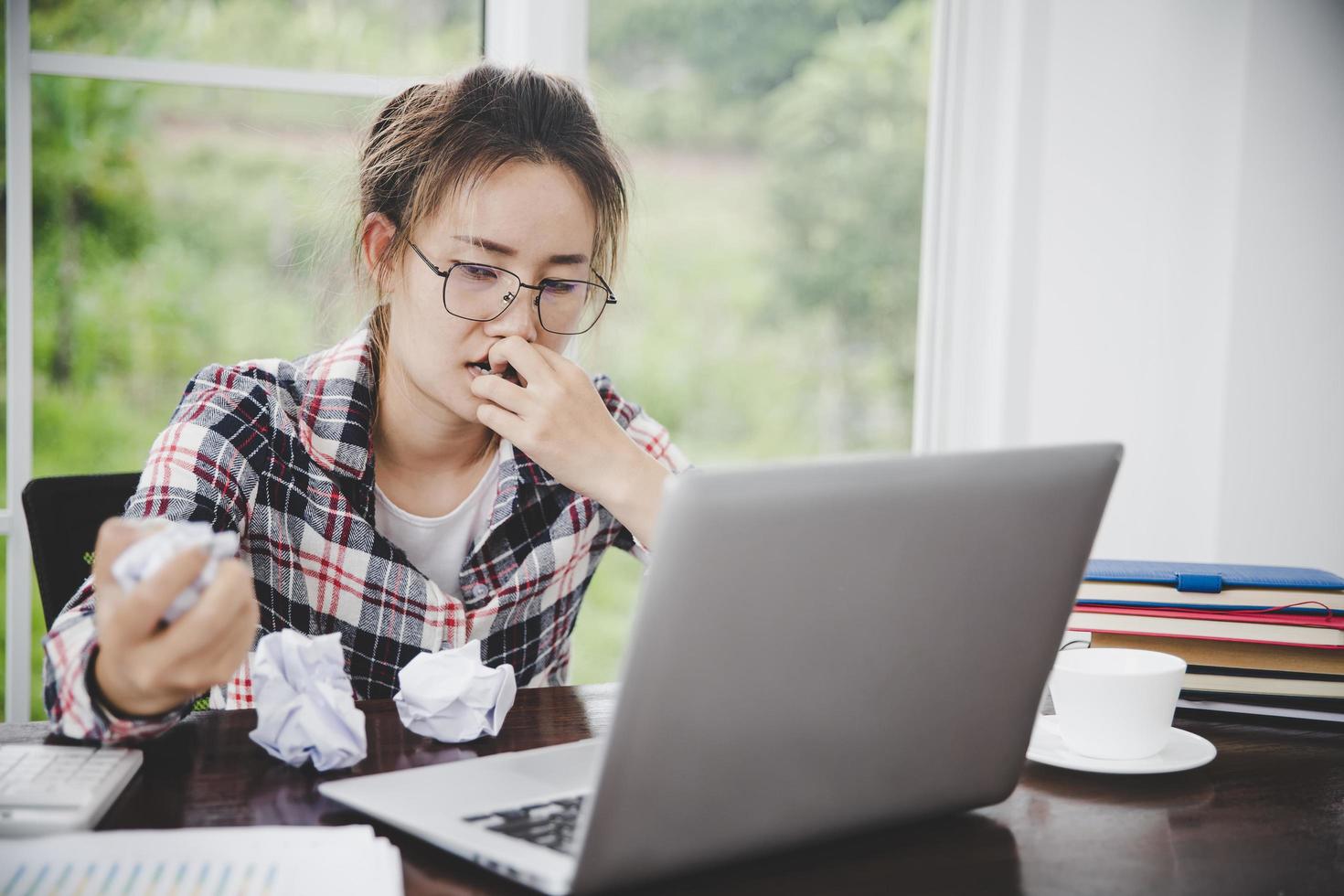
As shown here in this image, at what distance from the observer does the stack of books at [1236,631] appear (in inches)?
41.8

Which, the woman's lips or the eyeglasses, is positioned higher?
the eyeglasses

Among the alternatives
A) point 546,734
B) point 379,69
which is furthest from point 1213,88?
point 546,734

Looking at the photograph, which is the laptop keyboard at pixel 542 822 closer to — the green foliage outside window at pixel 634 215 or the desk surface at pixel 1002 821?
the desk surface at pixel 1002 821

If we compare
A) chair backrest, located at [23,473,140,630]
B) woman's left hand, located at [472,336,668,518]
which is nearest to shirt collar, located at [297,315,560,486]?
woman's left hand, located at [472,336,668,518]

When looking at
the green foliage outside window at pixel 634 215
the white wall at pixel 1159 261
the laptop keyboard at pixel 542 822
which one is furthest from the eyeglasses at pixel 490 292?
the white wall at pixel 1159 261

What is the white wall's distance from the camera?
2055mm

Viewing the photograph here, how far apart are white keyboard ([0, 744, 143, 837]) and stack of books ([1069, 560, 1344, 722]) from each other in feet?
2.50

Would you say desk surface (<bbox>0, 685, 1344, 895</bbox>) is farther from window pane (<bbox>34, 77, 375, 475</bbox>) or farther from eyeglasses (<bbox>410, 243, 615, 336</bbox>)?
window pane (<bbox>34, 77, 375, 475</bbox>)

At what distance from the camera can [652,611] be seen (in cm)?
59

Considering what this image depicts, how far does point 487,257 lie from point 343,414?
0.78 ft

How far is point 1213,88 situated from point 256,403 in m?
1.74

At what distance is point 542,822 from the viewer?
717mm

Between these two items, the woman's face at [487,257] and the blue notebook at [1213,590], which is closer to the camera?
the blue notebook at [1213,590]

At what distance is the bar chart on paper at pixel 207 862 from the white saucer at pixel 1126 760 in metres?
0.47
